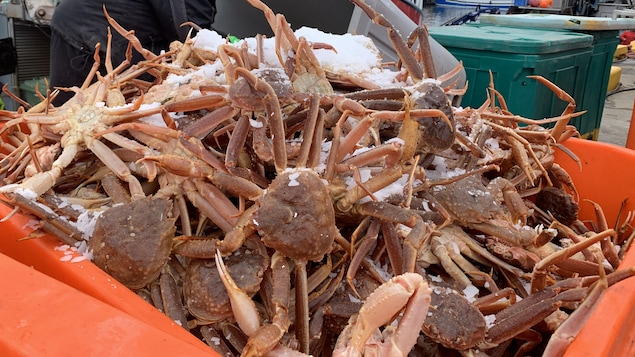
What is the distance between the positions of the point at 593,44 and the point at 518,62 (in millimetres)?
932

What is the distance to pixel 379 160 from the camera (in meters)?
1.08

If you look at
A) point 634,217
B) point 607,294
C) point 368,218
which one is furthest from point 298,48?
point 634,217

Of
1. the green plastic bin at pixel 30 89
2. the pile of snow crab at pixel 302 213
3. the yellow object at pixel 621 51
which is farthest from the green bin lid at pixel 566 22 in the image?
the yellow object at pixel 621 51

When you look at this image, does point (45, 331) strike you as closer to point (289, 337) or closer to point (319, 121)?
point (289, 337)

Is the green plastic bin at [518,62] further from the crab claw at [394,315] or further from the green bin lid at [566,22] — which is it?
the crab claw at [394,315]

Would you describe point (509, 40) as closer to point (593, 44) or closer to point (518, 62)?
point (518, 62)

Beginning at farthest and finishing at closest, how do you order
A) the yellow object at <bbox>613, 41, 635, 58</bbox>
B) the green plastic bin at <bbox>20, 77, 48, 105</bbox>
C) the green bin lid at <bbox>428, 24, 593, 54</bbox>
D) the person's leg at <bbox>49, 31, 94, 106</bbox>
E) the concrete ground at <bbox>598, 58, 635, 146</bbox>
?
the yellow object at <bbox>613, 41, 635, 58</bbox>, the concrete ground at <bbox>598, 58, 635, 146</bbox>, the green plastic bin at <bbox>20, 77, 48, 105</bbox>, the green bin lid at <bbox>428, 24, 593, 54</bbox>, the person's leg at <bbox>49, 31, 94, 106</bbox>

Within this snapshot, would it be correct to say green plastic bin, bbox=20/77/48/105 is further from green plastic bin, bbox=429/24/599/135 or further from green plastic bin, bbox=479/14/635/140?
green plastic bin, bbox=479/14/635/140

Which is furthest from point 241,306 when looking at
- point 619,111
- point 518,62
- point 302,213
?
point 619,111

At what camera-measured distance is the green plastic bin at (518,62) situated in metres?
2.47

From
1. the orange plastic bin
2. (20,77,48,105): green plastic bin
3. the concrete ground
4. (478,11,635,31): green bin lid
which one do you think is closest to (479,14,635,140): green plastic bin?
(478,11,635,31): green bin lid

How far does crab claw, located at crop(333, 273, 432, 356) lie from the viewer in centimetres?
73

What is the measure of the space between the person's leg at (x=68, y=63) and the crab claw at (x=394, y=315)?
200 centimetres

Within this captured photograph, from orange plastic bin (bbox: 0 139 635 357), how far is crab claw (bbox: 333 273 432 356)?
0.21 meters
